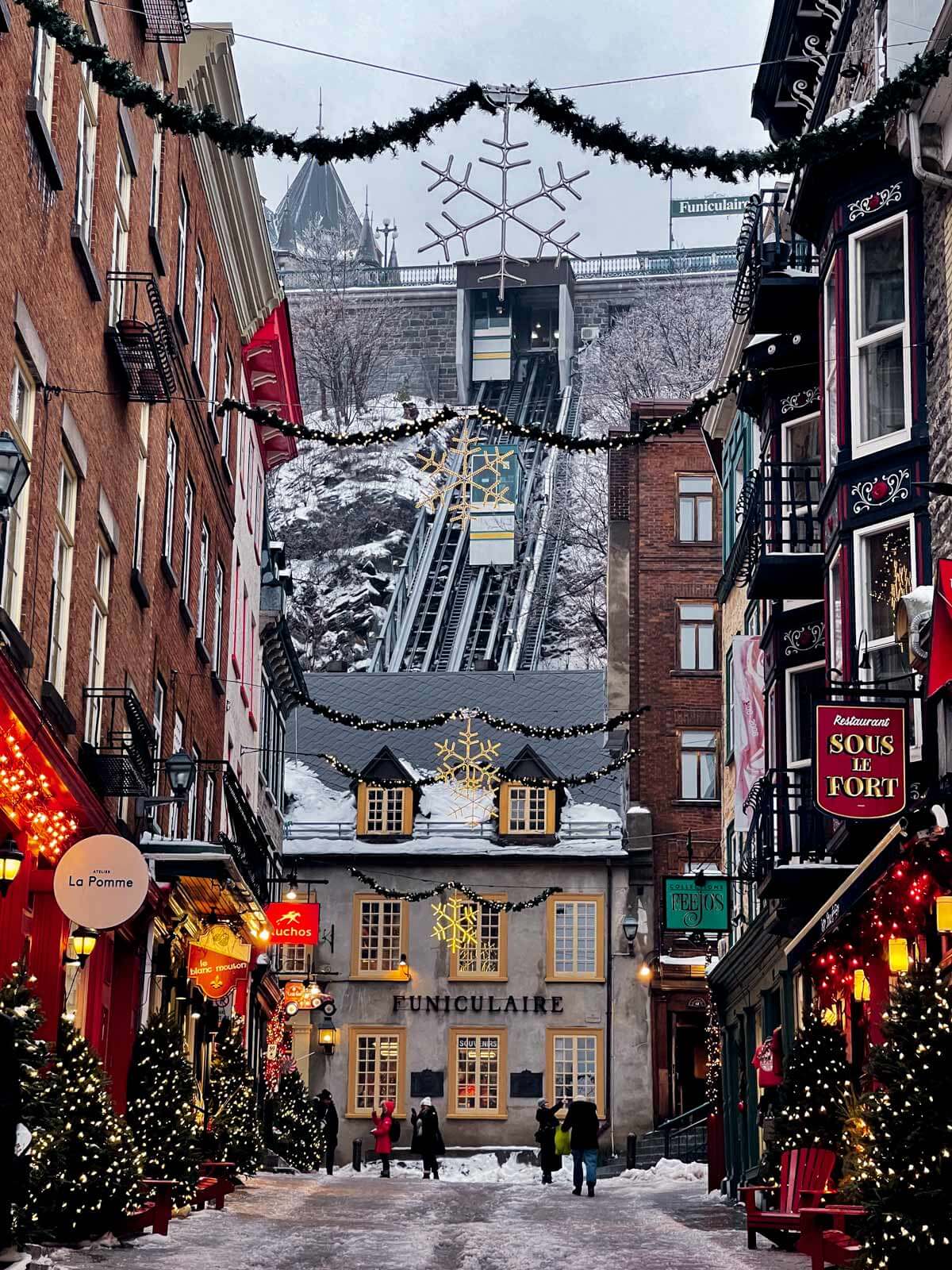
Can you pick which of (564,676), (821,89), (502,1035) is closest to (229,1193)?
(821,89)

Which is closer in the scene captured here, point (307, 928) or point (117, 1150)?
point (117, 1150)

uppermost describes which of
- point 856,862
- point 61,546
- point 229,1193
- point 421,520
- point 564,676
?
point 421,520

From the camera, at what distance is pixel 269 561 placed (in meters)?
42.7

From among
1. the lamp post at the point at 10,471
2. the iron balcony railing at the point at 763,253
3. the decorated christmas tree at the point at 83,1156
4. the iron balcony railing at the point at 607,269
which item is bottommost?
the decorated christmas tree at the point at 83,1156

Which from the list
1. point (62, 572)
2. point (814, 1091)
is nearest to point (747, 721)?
point (814, 1091)

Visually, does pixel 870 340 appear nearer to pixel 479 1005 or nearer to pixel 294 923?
pixel 294 923

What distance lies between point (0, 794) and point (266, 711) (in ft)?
93.0

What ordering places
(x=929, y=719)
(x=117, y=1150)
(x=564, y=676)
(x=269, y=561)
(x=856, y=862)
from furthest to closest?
1. (x=564, y=676)
2. (x=269, y=561)
3. (x=856, y=862)
4. (x=929, y=719)
5. (x=117, y=1150)

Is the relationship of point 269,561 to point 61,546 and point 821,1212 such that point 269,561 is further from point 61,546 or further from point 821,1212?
point 821,1212

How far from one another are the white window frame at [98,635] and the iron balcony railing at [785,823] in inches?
288

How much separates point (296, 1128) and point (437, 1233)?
18.3 m

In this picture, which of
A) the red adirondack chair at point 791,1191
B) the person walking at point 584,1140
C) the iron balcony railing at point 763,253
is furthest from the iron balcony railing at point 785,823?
the iron balcony railing at point 763,253

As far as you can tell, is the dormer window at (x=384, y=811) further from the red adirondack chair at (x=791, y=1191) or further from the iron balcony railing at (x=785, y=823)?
the red adirondack chair at (x=791, y=1191)

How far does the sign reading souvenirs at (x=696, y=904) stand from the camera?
3056cm
